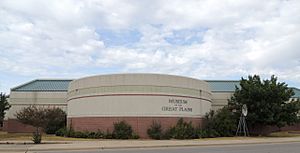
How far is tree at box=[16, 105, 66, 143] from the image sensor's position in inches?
1485

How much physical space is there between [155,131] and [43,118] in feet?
43.4

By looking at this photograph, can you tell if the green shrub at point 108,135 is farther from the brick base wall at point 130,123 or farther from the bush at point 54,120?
the bush at point 54,120

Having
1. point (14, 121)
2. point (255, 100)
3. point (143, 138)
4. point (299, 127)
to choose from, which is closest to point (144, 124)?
point (143, 138)

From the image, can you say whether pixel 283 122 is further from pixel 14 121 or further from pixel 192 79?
pixel 14 121

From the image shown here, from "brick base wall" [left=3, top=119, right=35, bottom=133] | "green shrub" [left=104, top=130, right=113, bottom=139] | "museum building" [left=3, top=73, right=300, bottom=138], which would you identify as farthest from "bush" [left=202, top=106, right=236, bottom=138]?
"brick base wall" [left=3, top=119, right=35, bottom=133]

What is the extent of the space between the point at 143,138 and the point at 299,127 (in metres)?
29.2

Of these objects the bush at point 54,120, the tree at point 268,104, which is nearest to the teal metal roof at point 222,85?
the tree at point 268,104

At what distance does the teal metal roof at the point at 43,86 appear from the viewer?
52.5m

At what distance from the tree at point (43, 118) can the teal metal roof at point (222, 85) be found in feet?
71.5

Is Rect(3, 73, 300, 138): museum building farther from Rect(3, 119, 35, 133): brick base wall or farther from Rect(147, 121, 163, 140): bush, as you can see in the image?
Rect(3, 119, 35, 133): brick base wall

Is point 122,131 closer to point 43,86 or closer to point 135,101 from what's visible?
point 135,101

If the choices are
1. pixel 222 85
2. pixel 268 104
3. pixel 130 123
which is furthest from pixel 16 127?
pixel 268 104

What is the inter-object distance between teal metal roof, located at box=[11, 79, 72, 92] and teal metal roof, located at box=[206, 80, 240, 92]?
70.9 ft

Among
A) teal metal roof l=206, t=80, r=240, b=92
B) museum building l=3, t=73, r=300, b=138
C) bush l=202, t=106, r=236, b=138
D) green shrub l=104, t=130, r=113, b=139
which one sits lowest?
green shrub l=104, t=130, r=113, b=139
